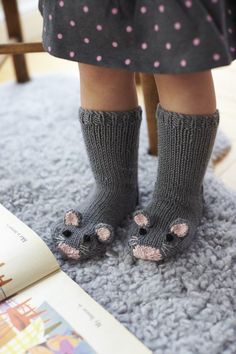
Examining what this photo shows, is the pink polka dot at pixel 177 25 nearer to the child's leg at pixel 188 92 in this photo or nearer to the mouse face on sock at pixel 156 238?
the child's leg at pixel 188 92

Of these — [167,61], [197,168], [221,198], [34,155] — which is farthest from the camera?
[34,155]

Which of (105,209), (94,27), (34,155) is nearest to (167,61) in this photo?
(94,27)

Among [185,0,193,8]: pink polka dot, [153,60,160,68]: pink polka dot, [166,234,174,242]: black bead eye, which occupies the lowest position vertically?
[166,234,174,242]: black bead eye

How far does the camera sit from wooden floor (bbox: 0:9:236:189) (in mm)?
777

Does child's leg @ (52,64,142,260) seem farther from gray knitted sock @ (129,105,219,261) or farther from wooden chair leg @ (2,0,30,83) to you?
wooden chair leg @ (2,0,30,83)

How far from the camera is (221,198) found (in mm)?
693

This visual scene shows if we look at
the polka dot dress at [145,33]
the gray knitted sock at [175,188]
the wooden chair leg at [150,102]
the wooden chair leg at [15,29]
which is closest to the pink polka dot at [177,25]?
the polka dot dress at [145,33]

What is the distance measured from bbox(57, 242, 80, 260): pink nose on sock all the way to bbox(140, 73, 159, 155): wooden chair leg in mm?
266

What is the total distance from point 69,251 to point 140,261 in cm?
9

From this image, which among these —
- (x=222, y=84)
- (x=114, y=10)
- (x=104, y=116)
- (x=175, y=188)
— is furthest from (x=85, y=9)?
(x=222, y=84)

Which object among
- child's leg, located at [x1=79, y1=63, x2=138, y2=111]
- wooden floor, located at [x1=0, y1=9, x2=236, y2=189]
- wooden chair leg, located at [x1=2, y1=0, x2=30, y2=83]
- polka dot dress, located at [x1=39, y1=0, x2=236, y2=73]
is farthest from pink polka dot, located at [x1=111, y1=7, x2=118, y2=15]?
wooden chair leg, located at [x1=2, y1=0, x2=30, y2=83]

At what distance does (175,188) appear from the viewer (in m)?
0.61

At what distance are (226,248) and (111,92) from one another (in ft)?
0.81

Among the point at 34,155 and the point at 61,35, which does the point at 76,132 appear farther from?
the point at 61,35
